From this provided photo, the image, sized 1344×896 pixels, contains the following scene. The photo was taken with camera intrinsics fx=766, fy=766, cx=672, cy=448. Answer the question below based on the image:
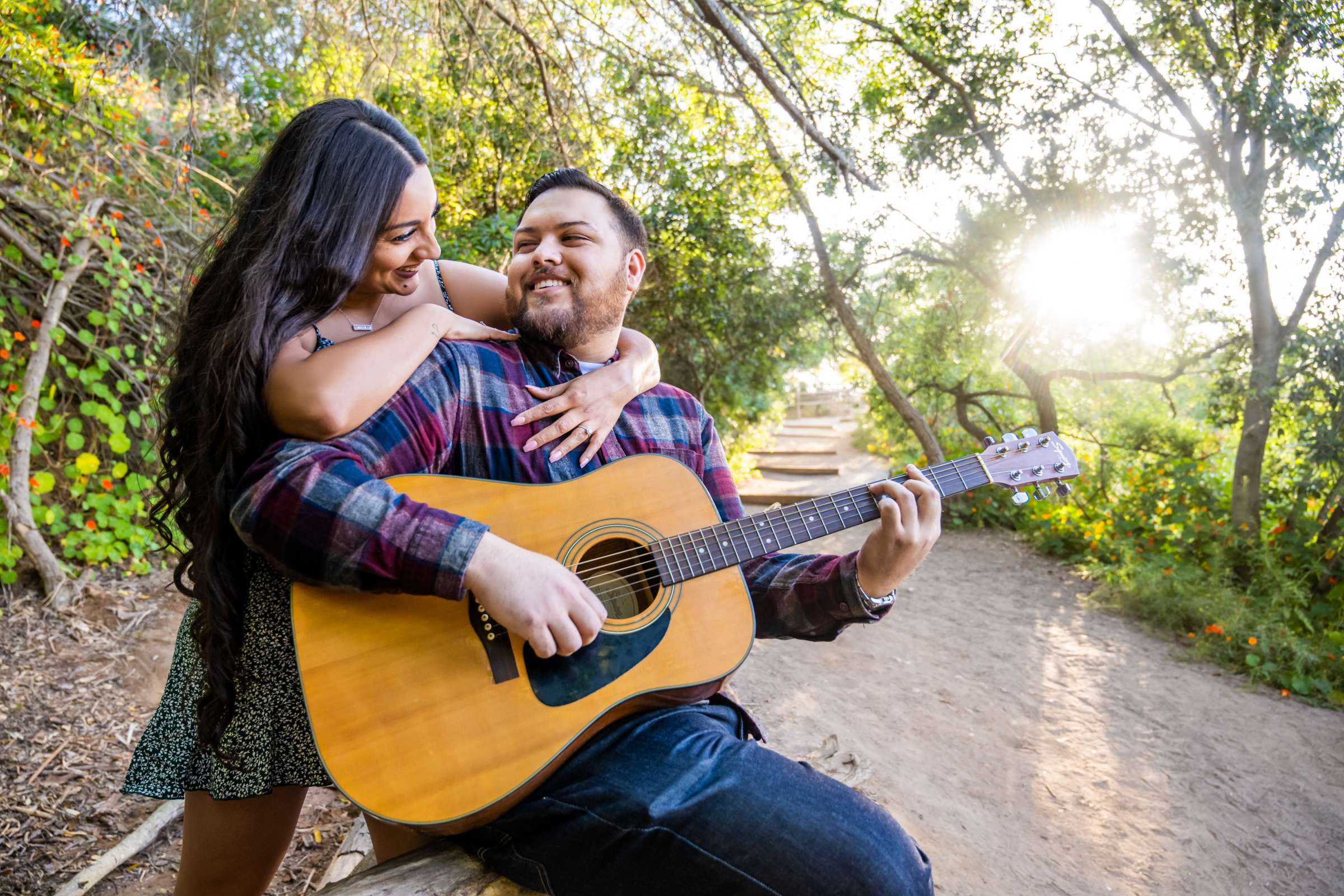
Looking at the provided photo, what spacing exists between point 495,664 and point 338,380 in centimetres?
65

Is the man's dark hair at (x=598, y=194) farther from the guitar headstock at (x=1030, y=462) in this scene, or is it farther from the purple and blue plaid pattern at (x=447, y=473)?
the guitar headstock at (x=1030, y=462)

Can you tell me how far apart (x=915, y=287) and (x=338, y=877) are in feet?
25.5

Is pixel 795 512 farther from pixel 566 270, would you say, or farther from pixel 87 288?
pixel 87 288

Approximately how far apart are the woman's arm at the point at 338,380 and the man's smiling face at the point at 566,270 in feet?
1.35

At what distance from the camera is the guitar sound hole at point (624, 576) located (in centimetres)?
174

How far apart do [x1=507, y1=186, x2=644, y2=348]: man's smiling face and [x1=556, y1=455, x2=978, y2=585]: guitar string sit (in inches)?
26.4

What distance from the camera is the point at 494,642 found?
1.52 metres

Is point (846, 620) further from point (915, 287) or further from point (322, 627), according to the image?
point (915, 287)

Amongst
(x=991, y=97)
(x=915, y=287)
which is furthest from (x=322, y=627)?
(x=915, y=287)

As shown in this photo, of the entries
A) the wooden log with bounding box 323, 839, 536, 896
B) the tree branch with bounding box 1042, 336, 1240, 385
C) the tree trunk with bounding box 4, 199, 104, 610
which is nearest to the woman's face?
the wooden log with bounding box 323, 839, 536, 896

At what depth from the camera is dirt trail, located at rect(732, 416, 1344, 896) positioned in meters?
3.23

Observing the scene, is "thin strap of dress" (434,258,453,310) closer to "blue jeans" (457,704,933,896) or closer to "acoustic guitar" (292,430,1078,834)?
"acoustic guitar" (292,430,1078,834)

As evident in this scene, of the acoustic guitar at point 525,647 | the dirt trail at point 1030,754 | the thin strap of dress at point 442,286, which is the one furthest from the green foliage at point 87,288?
the acoustic guitar at point 525,647

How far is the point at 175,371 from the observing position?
1.79 m
